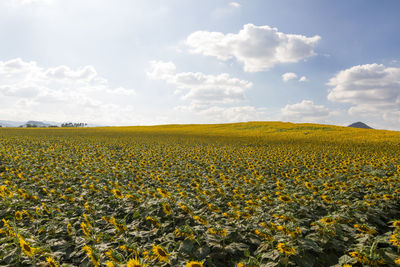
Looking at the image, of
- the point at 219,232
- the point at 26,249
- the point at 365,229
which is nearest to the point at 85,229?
the point at 26,249

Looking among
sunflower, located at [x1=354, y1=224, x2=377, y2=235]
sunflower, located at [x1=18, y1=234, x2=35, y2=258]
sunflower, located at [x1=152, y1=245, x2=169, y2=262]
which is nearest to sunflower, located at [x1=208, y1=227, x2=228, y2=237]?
sunflower, located at [x1=152, y1=245, x2=169, y2=262]

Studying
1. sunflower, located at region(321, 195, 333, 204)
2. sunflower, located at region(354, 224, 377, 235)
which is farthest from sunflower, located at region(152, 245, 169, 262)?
sunflower, located at region(321, 195, 333, 204)

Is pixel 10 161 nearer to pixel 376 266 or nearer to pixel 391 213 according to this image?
pixel 376 266

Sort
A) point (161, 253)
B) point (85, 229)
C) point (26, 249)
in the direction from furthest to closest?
point (85, 229) < point (26, 249) < point (161, 253)

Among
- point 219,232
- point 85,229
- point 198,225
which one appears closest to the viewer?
point 219,232

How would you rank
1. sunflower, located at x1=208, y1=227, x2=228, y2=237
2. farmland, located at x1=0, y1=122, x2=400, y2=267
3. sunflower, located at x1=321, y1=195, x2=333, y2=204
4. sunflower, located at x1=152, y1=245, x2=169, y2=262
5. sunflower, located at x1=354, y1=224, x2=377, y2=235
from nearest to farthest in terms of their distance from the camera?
sunflower, located at x1=152, y1=245, x2=169, y2=262 → farmland, located at x1=0, y1=122, x2=400, y2=267 → sunflower, located at x1=208, y1=227, x2=228, y2=237 → sunflower, located at x1=354, y1=224, x2=377, y2=235 → sunflower, located at x1=321, y1=195, x2=333, y2=204

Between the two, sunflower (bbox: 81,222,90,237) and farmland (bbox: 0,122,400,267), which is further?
sunflower (bbox: 81,222,90,237)

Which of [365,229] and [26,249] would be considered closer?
[26,249]

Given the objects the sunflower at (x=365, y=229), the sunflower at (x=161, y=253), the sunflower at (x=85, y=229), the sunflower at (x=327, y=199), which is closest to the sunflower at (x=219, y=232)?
the sunflower at (x=161, y=253)

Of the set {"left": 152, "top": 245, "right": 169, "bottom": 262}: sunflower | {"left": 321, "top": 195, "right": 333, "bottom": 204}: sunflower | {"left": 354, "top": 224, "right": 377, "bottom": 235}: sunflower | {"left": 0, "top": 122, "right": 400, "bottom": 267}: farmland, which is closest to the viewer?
{"left": 152, "top": 245, "right": 169, "bottom": 262}: sunflower

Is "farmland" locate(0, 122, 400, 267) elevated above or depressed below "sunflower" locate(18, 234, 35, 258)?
below

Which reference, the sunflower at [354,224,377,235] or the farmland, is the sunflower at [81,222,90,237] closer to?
the farmland

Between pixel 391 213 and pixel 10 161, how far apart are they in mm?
14691

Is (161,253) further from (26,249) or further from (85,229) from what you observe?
(26,249)
